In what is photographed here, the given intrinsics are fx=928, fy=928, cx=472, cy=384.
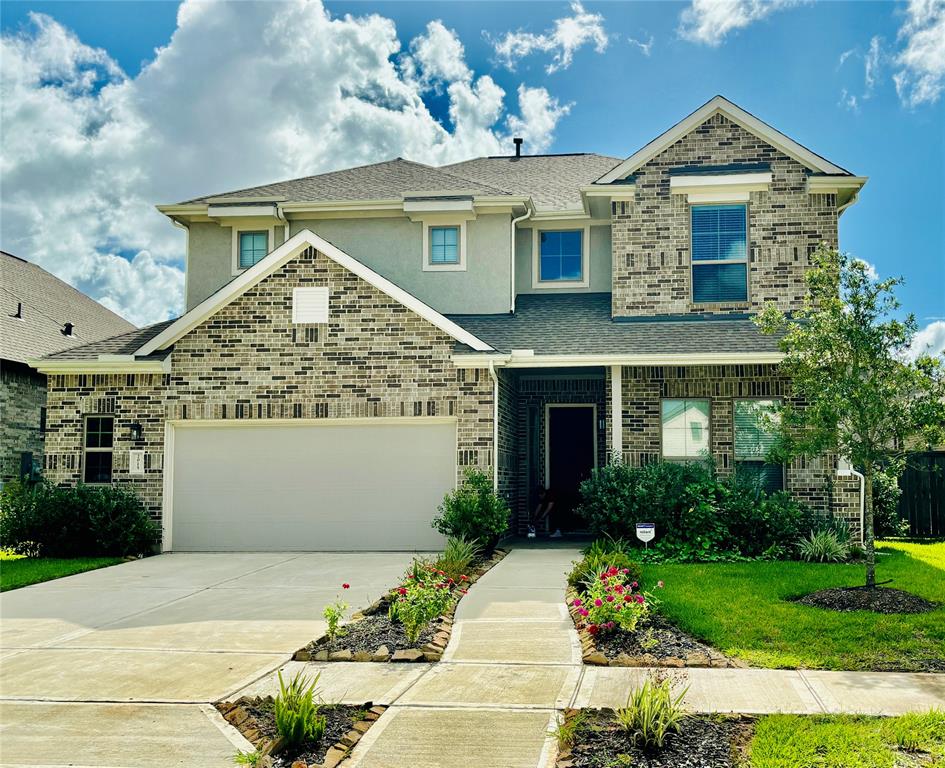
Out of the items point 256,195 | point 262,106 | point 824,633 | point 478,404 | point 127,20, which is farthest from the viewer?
point 256,195

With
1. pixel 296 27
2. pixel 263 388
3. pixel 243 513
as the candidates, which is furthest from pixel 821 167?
pixel 243 513

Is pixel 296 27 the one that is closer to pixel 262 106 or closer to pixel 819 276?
pixel 262 106

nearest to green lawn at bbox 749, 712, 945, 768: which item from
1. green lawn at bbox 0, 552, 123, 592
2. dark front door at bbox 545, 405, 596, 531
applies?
green lawn at bbox 0, 552, 123, 592

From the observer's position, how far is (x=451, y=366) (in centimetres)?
1484

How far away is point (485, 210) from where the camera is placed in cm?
1722

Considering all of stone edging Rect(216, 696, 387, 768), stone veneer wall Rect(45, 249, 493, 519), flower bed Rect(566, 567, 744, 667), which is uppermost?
stone veneer wall Rect(45, 249, 493, 519)

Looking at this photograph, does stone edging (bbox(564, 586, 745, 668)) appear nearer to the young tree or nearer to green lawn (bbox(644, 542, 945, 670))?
green lawn (bbox(644, 542, 945, 670))

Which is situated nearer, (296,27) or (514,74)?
(296,27)

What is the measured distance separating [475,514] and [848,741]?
8.65 metres

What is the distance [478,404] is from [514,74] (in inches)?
257

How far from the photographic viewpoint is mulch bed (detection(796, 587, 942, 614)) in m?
9.11

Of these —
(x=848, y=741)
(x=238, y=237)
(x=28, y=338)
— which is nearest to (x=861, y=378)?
(x=848, y=741)

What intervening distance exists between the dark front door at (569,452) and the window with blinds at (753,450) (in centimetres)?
315

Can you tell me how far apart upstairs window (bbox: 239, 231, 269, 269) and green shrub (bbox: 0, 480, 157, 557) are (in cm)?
543
